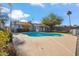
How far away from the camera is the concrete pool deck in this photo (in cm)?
267

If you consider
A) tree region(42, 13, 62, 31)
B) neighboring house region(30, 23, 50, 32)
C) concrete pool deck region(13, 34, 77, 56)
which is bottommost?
concrete pool deck region(13, 34, 77, 56)

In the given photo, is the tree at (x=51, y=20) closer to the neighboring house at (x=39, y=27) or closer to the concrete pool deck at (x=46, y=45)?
the neighboring house at (x=39, y=27)

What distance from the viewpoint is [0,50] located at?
2656mm

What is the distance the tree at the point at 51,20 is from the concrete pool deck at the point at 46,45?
164 mm

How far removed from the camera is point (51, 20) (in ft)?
8.92

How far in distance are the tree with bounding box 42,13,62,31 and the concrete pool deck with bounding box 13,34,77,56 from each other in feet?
0.54

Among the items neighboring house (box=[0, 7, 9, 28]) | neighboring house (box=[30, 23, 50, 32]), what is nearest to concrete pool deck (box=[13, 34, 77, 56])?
neighboring house (box=[30, 23, 50, 32])

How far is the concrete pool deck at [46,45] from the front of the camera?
8.75 ft

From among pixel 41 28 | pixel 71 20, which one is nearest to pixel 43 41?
pixel 41 28

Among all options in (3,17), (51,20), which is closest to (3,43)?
(3,17)

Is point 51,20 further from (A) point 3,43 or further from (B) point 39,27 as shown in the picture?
(A) point 3,43

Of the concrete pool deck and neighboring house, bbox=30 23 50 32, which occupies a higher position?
neighboring house, bbox=30 23 50 32

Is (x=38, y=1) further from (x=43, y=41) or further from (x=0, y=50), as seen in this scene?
(x=0, y=50)

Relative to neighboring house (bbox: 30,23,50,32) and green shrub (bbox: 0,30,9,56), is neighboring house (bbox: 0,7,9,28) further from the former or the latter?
neighboring house (bbox: 30,23,50,32)
